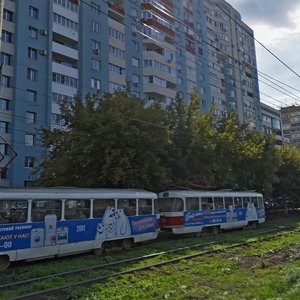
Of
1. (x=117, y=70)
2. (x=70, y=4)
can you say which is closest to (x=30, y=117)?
(x=117, y=70)

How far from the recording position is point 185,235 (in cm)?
2412

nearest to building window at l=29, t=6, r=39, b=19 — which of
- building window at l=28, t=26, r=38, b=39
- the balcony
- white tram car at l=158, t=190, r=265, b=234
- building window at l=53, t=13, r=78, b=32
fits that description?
building window at l=28, t=26, r=38, b=39

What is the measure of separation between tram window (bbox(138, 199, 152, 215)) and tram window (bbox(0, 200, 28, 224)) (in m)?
6.53

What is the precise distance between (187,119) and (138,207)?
12.0m

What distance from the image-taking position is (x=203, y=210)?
24.4 metres

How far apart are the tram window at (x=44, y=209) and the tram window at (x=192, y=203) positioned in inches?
371

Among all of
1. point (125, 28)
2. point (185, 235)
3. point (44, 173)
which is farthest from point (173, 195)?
point (125, 28)

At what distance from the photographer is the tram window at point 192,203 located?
75.7 ft

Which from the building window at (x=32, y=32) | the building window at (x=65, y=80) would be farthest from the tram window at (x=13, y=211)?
the building window at (x=32, y=32)

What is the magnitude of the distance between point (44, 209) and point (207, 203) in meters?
12.3

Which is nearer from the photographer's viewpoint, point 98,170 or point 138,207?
point 138,207

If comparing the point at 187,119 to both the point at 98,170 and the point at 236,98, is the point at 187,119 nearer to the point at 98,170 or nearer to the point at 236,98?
the point at 98,170

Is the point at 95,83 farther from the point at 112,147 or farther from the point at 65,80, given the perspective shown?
the point at 112,147

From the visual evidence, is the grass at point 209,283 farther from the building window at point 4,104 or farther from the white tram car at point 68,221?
the building window at point 4,104
